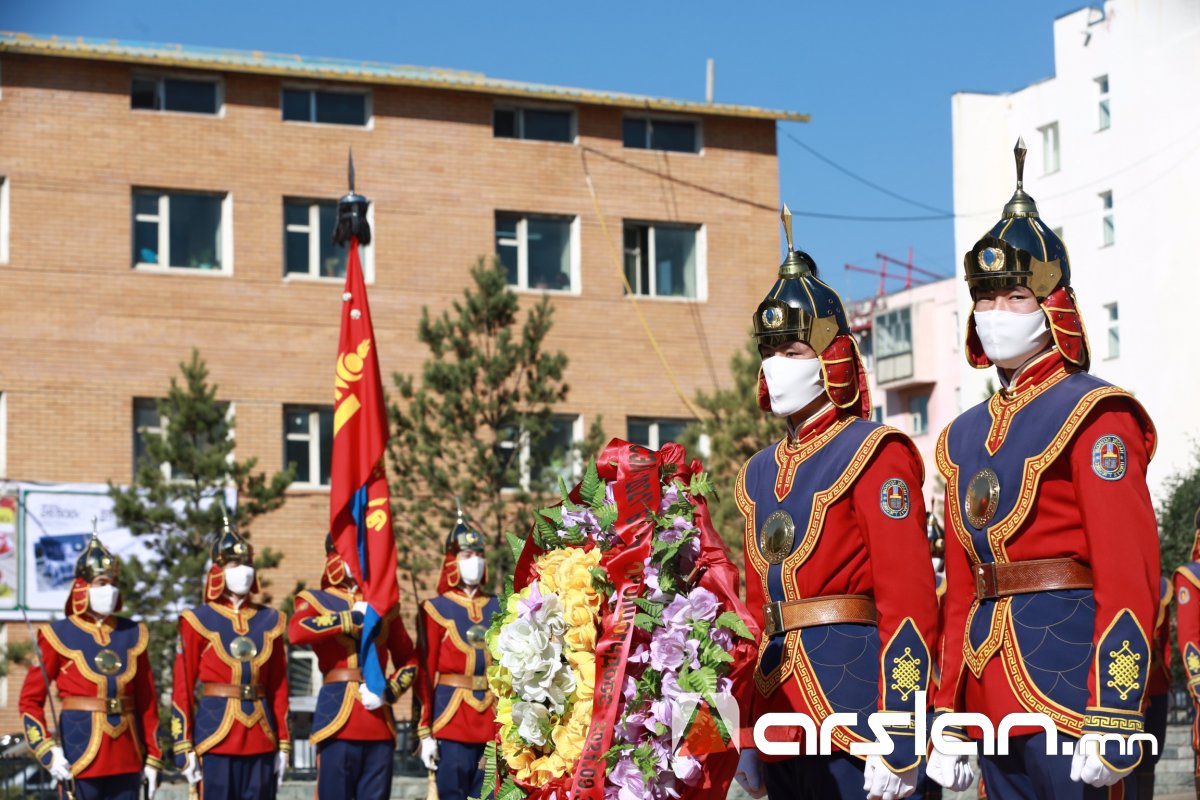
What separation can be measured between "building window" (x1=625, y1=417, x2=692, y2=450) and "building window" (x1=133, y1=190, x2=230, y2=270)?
23.9 ft

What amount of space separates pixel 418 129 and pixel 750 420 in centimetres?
969

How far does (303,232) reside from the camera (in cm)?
3141

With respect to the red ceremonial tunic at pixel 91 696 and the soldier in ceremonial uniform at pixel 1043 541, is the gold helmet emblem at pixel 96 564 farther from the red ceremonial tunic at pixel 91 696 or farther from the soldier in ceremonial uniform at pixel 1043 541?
the soldier in ceremonial uniform at pixel 1043 541

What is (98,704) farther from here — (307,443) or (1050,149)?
(1050,149)

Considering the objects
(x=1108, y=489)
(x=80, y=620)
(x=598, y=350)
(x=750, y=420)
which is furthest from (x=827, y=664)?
(x=598, y=350)

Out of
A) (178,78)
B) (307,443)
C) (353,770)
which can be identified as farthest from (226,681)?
(178,78)

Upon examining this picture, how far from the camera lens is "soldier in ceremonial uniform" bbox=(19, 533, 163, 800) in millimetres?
13391

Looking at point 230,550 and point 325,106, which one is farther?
point 325,106

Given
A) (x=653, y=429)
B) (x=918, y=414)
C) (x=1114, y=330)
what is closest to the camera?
(x=653, y=429)

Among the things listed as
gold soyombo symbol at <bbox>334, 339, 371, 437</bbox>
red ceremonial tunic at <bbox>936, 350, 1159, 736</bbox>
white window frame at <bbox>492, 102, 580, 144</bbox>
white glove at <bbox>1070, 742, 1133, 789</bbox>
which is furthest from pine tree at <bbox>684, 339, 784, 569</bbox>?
white glove at <bbox>1070, 742, 1133, 789</bbox>

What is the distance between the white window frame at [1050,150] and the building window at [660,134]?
46.4 feet

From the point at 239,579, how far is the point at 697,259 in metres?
20.8

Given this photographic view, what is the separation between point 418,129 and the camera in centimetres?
3222

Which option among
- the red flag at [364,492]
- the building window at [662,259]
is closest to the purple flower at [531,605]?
the red flag at [364,492]
